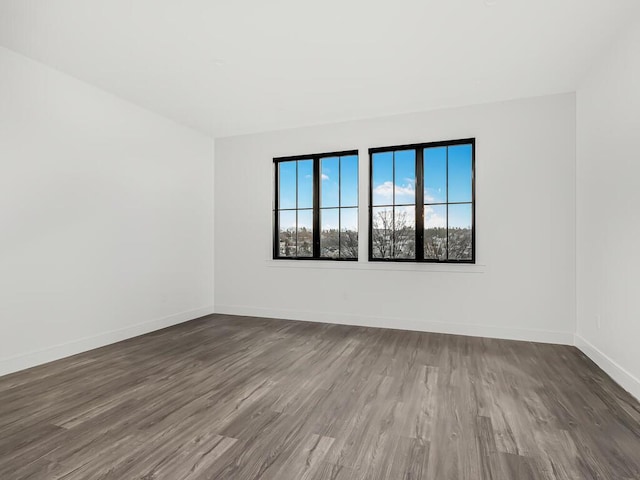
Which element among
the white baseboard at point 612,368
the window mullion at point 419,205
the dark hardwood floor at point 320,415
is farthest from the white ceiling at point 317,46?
the dark hardwood floor at point 320,415

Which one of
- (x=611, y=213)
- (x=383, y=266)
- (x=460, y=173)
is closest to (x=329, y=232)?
(x=383, y=266)

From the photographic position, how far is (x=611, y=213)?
9.95ft

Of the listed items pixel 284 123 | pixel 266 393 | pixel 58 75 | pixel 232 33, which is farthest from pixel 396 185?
pixel 58 75

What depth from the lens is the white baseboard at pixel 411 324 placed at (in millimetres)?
4008

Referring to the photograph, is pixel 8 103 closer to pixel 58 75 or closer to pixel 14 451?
pixel 58 75

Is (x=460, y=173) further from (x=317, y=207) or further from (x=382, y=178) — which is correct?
(x=317, y=207)

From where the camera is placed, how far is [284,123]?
198 inches

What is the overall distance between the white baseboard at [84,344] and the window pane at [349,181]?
280cm

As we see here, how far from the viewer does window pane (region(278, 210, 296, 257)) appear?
17.5 feet

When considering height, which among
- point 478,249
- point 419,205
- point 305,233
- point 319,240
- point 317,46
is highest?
point 317,46

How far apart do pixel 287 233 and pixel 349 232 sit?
995 mm

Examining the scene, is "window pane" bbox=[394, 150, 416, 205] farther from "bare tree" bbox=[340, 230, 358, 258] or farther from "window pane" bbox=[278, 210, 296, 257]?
"window pane" bbox=[278, 210, 296, 257]

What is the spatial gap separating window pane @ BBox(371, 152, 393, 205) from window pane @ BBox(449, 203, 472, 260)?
2.73 ft

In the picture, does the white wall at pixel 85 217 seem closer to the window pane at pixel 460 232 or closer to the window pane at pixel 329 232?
the window pane at pixel 329 232
